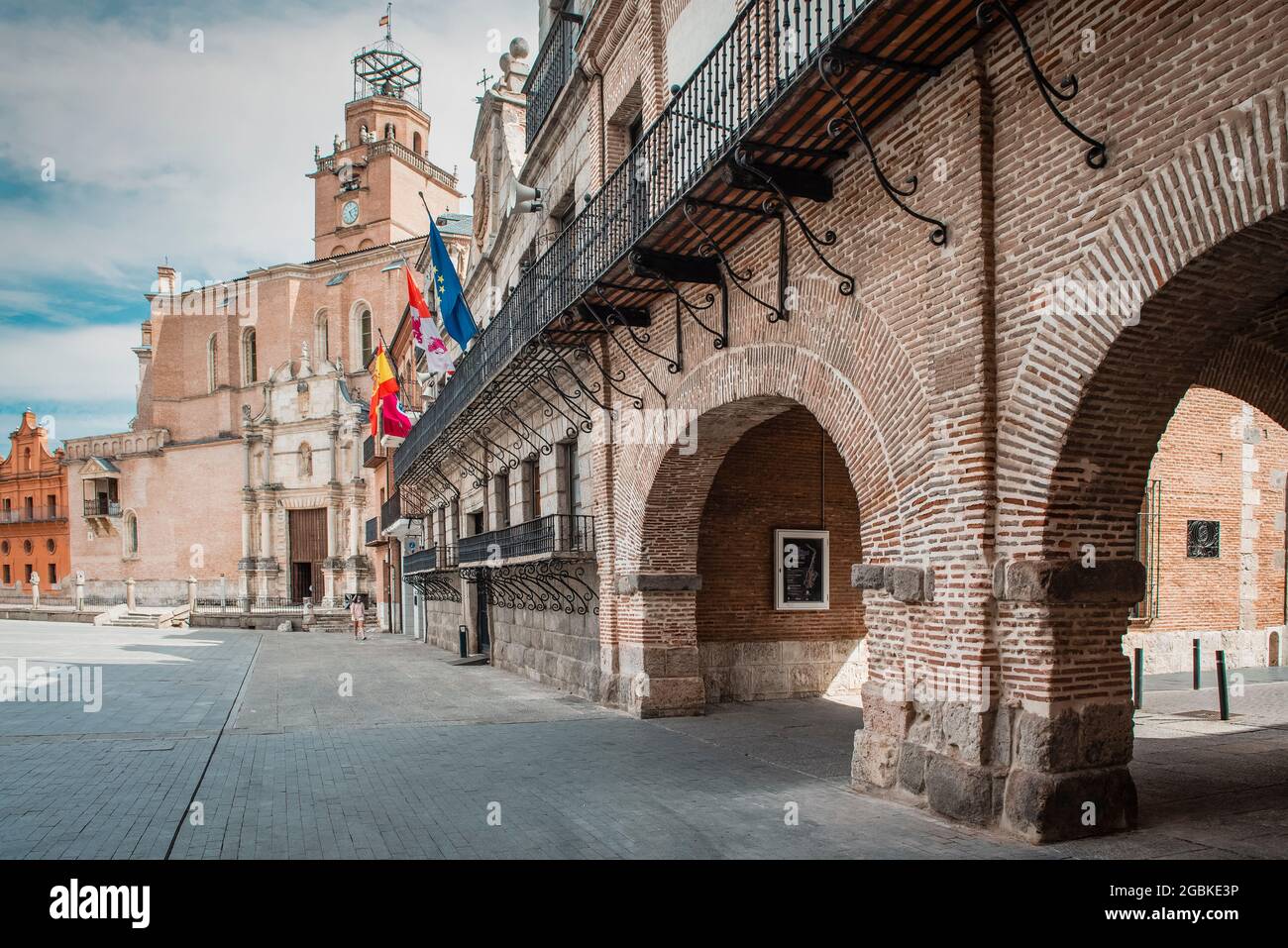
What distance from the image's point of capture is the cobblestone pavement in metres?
6.10

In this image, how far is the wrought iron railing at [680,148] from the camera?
7.39m

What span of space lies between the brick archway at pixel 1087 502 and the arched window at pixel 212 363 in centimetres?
5772

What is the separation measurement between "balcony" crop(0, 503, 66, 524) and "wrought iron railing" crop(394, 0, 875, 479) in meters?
53.4

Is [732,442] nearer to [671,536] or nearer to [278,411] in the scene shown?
[671,536]

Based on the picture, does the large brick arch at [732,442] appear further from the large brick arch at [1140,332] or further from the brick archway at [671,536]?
the large brick arch at [1140,332]

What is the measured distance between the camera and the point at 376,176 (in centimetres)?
5466

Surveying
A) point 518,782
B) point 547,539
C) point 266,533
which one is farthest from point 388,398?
point 266,533

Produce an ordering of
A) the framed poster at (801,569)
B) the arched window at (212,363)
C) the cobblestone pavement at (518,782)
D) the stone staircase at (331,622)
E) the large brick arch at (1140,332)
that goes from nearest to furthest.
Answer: the large brick arch at (1140,332), the cobblestone pavement at (518,782), the framed poster at (801,569), the stone staircase at (331,622), the arched window at (212,363)

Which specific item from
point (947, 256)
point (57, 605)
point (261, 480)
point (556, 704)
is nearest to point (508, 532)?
point (556, 704)

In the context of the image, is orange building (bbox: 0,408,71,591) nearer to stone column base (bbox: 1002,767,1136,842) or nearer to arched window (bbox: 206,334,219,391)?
arched window (bbox: 206,334,219,391)

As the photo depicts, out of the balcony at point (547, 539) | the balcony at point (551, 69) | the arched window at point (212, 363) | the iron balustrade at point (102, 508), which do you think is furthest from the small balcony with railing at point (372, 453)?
the balcony at point (547, 539)

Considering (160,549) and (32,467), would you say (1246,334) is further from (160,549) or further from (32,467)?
(32,467)

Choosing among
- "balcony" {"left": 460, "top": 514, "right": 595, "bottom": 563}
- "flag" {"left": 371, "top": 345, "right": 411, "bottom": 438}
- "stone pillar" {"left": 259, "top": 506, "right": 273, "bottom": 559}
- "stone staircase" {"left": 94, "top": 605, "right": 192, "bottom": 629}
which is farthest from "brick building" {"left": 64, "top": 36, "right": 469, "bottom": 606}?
"balcony" {"left": 460, "top": 514, "right": 595, "bottom": 563}

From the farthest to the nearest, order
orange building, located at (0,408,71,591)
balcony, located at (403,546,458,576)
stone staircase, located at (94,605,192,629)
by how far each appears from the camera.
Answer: orange building, located at (0,408,71,591) → stone staircase, located at (94,605,192,629) → balcony, located at (403,546,458,576)
